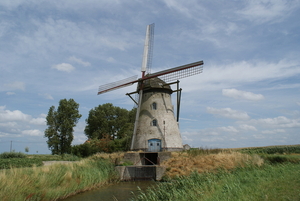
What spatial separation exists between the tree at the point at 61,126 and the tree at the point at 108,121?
626 centimetres

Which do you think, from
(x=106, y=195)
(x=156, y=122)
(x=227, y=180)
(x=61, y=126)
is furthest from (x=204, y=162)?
(x=61, y=126)

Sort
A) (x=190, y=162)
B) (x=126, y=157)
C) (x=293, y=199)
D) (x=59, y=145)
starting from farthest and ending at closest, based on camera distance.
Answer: (x=59, y=145)
(x=126, y=157)
(x=190, y=162)
(x=293, y=199)

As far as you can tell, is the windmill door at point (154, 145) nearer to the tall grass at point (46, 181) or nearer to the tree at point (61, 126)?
the tall grass at point (46, 181)

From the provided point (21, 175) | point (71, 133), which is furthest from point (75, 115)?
point (21, 175)

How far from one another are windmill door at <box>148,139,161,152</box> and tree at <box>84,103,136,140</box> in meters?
16.6

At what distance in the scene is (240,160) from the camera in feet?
44.3

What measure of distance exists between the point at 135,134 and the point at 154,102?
352 centimetres

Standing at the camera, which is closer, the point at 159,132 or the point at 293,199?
the point at 293,199

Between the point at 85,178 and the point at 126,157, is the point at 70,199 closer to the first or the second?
the point at 85,178

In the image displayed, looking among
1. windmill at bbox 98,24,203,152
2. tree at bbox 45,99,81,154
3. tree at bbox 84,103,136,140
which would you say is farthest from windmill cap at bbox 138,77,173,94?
tree at bbox 84,103,136,140

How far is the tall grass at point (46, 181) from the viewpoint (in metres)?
8.08

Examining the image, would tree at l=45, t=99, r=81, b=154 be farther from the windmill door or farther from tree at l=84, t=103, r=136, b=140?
the windmill door

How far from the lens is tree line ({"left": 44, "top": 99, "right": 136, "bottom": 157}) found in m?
29.2

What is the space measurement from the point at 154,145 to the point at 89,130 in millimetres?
21430
